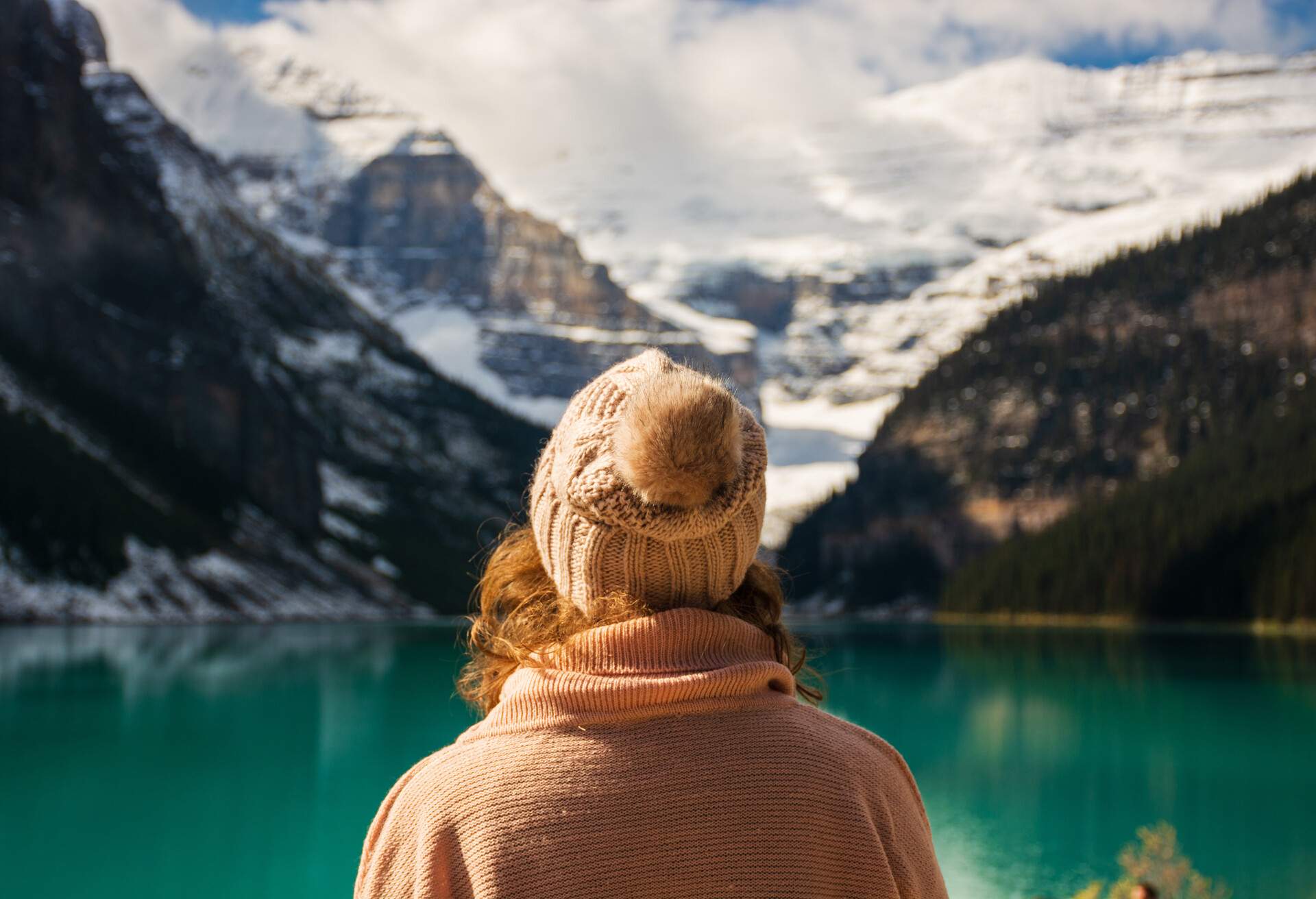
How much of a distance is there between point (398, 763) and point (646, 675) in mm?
26361

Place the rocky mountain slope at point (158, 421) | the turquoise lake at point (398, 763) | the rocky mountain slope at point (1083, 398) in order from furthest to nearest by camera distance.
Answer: the rocky mountain slope at point (1083, 398)
the rocky mountain slope at point (158, 421)
the turquoise lake at point (398, 763)

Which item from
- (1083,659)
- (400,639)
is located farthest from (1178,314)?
(400,639)

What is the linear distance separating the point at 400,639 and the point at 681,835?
71942 mm

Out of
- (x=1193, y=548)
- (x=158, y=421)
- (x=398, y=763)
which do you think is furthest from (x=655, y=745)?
(x=158, y=421)

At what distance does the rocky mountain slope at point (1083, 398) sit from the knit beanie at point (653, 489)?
121448 mm

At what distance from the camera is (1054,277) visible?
6476 inches

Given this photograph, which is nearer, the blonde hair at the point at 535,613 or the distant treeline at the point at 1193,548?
the blonde hair at the point at 535,613

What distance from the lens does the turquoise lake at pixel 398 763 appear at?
19828 millimetres

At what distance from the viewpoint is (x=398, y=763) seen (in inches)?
1091

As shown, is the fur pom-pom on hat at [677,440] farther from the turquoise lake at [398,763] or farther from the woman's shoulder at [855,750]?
the turquoise lake at [398,763]

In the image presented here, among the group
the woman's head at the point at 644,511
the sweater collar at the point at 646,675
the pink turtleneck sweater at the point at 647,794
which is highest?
the woman's head at the point at 644,511

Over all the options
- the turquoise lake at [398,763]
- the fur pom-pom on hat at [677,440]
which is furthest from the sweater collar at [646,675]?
the turquoise lake at [398,763]

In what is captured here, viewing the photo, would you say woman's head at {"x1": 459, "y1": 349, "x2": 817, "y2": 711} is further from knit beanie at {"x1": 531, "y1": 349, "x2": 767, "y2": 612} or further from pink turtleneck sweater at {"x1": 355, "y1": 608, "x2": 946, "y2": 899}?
pink turtleneck sweater at {"x1": 355, "y1": 608, "x2": 946, "y2": 899}

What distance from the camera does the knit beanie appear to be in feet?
8.21
